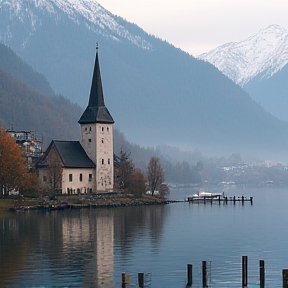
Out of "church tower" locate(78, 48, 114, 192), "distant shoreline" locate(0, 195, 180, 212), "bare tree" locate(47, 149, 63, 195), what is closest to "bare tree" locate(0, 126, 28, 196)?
"distant shoreline" locate(0, 195, 180, 212)

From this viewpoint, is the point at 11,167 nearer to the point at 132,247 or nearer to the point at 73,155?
the point at 73,155

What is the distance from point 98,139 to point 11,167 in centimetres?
2072

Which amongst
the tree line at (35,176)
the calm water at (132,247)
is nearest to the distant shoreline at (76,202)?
the tree line at (35,176)

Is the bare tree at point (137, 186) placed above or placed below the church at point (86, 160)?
below

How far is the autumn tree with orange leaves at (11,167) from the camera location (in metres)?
120

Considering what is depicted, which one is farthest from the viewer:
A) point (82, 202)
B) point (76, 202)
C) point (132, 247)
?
point (82, 202)

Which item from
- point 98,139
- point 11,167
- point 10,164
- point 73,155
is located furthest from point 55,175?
point 98,139

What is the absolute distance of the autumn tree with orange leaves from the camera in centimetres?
11969

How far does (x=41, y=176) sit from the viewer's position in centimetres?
13362

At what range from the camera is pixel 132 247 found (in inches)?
2803

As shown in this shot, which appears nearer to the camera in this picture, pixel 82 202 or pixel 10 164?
pixel 10 164

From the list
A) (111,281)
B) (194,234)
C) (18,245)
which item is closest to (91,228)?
(194,234)

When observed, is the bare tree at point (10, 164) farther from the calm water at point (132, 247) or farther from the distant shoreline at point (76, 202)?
the calm water at point (132, 247)

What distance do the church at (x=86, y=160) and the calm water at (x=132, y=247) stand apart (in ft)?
59.2
